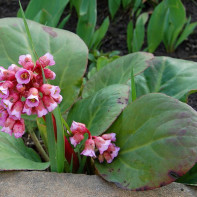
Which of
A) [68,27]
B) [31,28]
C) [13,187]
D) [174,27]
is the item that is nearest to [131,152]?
[13,187]

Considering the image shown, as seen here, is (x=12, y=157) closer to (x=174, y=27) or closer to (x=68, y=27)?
(x=174, y=27)

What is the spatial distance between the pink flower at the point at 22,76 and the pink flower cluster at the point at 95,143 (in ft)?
0.68

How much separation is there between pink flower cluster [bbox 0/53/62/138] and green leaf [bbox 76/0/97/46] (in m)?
1.02

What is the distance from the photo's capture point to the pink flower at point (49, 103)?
2.69ft

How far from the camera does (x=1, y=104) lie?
0.88 m

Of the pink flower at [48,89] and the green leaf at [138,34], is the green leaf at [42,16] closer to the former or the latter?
the green leaf at [138,34]

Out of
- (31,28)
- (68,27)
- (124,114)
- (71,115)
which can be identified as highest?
(31,28)

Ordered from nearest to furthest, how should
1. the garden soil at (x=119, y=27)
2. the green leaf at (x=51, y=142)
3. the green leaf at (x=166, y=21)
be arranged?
the green leaf at (x=51, y=142) < the green leaf at (x=166, y=21) < the garden soil at (x=119, y=27)

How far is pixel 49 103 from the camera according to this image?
2.70ft

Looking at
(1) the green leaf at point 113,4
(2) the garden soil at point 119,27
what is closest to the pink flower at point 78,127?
(2) the garden soil at point 119,27

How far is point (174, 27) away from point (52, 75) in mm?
1230

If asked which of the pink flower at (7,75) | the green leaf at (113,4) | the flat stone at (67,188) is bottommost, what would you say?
the flat stone at (67,188)

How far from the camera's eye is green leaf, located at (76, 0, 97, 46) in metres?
1.82

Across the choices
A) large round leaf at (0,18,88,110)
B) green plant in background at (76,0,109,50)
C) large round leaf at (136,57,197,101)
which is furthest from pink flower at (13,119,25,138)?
green plant in background at (76,0,109,50)
